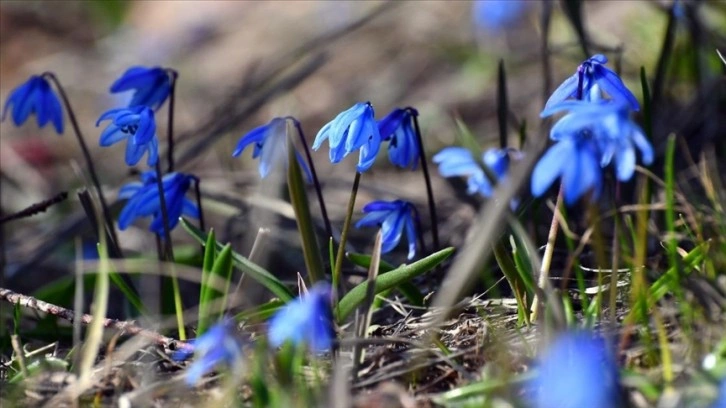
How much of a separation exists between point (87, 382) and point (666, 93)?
2.28m

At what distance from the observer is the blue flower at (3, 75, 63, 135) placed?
8.47 ft

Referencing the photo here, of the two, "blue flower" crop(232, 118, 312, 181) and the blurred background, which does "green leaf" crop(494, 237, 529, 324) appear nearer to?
"blue flower" crop(232, 118, 312, 181)

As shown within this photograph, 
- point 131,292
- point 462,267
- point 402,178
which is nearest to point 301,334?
point 462,267

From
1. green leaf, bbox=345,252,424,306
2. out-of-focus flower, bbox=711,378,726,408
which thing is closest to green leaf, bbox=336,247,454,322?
green leaf, bbox=345,252,424,306

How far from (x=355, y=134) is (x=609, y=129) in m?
0.60

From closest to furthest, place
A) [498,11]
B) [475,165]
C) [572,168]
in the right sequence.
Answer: [572,168]
[475,165]
[498,11]


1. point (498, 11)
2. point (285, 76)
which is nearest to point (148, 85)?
point (498, 11)

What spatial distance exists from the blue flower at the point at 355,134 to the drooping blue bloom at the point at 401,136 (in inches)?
7.7

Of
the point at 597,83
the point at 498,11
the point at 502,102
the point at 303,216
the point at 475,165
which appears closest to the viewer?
the point at 597,83

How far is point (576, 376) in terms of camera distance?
133cm

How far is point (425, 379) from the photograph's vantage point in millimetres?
1691

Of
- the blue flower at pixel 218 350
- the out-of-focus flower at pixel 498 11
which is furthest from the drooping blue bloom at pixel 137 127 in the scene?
the out-of-focus flower at pixel 498 11

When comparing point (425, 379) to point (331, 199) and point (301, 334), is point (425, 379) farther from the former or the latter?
point (331, 199)

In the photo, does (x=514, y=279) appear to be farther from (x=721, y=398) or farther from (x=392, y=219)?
(x=721, y=398)
